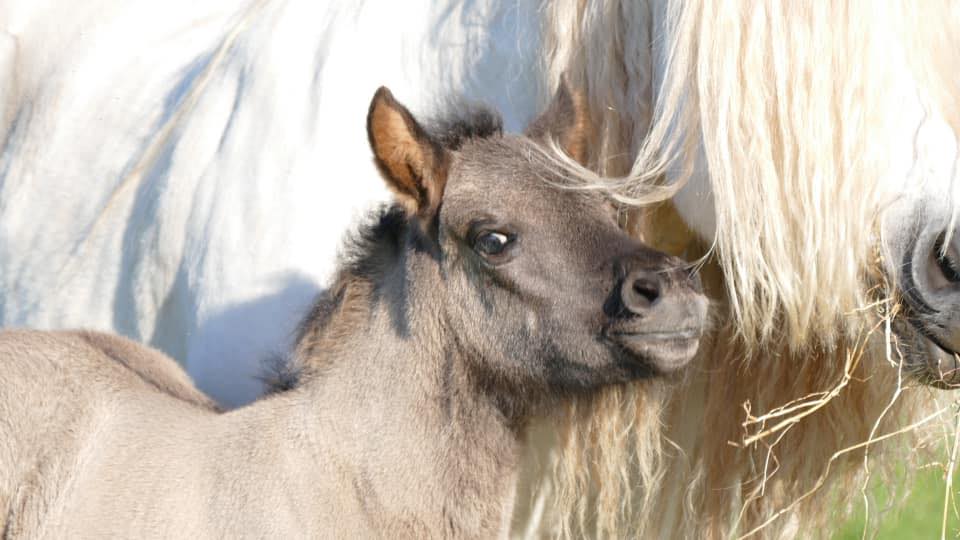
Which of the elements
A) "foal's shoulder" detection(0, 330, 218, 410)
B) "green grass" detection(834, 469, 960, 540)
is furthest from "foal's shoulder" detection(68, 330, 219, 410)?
"green grass" detection(834, 469, 960, 540)

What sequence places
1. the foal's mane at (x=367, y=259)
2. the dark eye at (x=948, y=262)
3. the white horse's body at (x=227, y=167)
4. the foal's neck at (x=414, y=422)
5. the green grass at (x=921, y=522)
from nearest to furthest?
the dark eye at (x=948, y=262) < the foal's neck at (x=414, y=422) < the foal's mane at (x=367, y=259) < the white horse's body at (x=227, y=167) < the green grass at (x=921, y=522)

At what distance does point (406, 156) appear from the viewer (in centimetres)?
292

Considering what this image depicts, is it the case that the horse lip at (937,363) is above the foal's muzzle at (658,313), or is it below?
below

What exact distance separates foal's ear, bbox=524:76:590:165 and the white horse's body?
0.74ft

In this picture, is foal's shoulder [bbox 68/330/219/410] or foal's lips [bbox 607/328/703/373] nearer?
foal's lips [bbox 607/328/703/373]

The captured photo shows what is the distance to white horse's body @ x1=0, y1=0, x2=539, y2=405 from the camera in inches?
132

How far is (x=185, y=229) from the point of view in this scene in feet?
11.6

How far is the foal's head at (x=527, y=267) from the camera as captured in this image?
286 cm

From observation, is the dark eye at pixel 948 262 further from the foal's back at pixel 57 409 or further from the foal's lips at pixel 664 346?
the foal's back at pixel 57 409

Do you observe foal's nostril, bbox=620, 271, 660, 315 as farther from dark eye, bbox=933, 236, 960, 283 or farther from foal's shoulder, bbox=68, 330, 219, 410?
foal's shoulder, bbox=68, 330, 219, 410

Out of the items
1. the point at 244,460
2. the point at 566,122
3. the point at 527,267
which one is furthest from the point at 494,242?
the point at 244,460

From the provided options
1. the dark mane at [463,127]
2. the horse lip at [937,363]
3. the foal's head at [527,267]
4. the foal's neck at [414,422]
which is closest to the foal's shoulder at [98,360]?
the foal's neck at [414,422]

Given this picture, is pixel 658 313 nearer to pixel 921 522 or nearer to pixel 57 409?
pixel 57 409

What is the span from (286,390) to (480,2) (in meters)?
1.00
